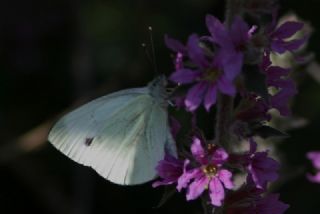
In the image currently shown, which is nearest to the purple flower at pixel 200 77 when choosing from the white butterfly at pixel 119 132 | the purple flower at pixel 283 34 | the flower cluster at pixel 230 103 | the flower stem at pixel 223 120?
the flower cluster at pixel 230 103

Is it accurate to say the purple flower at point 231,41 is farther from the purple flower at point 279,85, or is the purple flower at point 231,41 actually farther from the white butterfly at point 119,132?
the white butterfly at point 119,132

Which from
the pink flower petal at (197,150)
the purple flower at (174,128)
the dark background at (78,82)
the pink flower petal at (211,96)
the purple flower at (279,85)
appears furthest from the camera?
the dark background at (78,82)

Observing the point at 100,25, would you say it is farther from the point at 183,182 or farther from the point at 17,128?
the point at 183,182

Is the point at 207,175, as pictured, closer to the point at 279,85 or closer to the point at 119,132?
the point at 279,85

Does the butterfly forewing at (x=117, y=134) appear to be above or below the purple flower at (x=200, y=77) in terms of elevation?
below

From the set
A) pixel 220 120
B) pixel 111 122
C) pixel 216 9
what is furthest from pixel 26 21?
pixel 220 120

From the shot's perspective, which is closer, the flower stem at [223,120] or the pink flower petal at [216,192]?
the pink flower petal at [216,192]

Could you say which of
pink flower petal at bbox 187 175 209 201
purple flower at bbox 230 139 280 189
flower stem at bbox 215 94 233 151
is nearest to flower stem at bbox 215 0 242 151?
flower stem at bbox 215 94 233 151

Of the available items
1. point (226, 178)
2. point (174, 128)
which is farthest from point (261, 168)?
point (174, 128)
